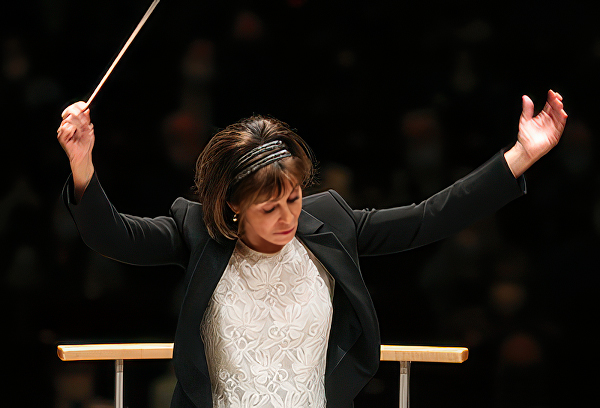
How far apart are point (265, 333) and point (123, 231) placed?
1.06 feet

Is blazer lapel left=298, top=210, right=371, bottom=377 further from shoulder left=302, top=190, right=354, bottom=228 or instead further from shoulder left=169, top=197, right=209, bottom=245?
shoulder left=169, top=197, right=209, bottom=245

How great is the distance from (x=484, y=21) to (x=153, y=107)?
1052 millimetres

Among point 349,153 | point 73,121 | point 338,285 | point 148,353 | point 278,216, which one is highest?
point 349,153

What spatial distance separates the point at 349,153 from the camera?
2230mm

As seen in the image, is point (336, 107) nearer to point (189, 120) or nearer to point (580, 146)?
point (189, 120)

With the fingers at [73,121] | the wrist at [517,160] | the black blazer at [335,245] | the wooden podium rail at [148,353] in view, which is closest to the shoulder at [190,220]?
the black blazer at [335,245]

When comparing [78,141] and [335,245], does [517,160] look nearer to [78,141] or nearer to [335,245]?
[335,245]

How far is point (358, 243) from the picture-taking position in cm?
143

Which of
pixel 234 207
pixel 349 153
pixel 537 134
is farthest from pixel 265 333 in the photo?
pixel 349 153

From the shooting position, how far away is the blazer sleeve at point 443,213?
1.34 metres

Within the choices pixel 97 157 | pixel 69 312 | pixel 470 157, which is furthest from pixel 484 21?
pixel 69 312

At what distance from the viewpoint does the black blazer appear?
1294 millimetres

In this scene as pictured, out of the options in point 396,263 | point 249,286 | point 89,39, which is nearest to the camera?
point 249,286

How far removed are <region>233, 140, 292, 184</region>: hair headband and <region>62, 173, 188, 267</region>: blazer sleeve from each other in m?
0.19
